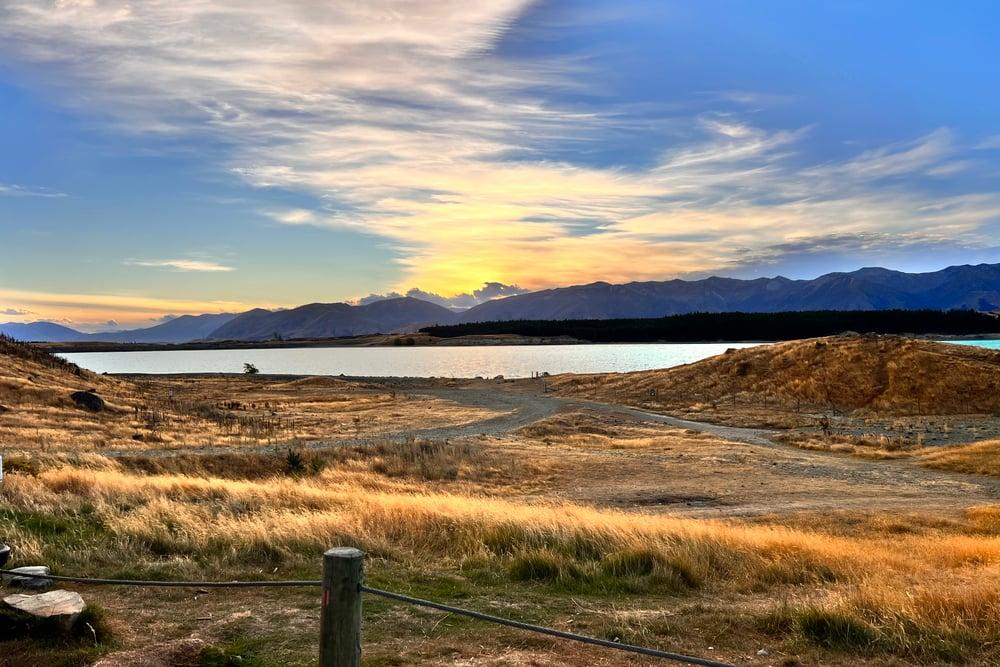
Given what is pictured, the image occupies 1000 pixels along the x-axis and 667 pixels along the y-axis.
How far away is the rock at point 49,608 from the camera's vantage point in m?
6.79

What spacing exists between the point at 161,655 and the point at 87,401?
44636 millimetres

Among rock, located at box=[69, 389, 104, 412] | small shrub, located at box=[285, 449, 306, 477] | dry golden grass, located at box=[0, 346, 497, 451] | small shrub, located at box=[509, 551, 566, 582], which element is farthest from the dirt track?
rock, located at box=[69, 389, 104, 412]

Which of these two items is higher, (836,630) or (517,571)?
(836,630)

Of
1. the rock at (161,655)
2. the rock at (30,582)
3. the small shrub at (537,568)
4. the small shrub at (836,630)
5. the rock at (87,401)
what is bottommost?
the rock at (87,401)

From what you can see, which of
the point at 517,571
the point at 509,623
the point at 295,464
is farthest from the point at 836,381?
the point at 509,623

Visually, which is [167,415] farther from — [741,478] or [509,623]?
[509,623]

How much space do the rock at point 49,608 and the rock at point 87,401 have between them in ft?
138

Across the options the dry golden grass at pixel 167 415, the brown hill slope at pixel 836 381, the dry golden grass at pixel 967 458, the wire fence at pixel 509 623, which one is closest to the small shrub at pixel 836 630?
the wire fence at pixel 509 623

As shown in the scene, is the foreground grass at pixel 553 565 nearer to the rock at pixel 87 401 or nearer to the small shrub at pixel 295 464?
the small shrub at pixel 295 464

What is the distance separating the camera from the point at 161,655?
6523mm

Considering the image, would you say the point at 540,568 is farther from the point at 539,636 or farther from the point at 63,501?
the point at 63,501

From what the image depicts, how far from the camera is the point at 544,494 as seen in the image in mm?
25562

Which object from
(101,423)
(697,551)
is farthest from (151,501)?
(101,423)

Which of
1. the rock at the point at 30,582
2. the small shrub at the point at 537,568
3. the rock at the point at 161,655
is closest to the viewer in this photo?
the rock at the point at 161,655
